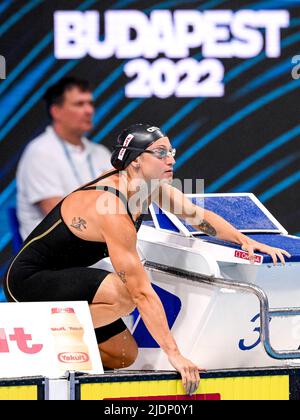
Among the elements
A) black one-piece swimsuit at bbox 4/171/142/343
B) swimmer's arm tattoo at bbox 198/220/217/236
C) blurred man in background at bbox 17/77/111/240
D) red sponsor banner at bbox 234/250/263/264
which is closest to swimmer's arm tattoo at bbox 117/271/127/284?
black one-piece swimsuit at bbox 4/171/142/343

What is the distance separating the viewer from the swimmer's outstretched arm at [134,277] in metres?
4.27

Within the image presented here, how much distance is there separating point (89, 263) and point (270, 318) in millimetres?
857

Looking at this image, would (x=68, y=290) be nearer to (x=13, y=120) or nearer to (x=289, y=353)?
(x=289, y=353)

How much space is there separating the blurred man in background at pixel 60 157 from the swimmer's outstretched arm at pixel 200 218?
137cm

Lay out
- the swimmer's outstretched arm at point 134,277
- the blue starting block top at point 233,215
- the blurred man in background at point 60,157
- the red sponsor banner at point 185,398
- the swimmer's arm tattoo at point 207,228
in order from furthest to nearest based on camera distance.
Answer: the blurred man in background at point 60,157, the blue starting block top at point 233,215, the swimmer's arm tattoo at point 207,228, the swimmer's outstretched arm at point 134,277, the red sponsor banner at point 185,398

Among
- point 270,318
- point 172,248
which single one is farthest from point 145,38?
point 270,318

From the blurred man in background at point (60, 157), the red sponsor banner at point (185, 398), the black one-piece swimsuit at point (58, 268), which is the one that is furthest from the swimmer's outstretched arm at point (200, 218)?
the blurred man in background at point (60, 157)

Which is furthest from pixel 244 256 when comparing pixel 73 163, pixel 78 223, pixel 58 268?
pixel 73 163

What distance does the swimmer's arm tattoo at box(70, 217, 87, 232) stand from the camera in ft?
15.4

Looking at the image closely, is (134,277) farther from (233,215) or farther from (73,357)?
(233,215)

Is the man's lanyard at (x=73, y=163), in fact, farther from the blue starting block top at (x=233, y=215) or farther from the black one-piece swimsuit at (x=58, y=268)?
the black one-piece swimsuit at (x=58, y=268)

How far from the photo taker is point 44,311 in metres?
4.26

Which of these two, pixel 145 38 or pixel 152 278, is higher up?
pixel 145 38

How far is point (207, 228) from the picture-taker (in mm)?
4992
